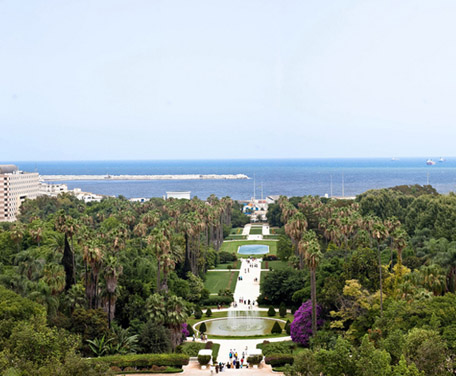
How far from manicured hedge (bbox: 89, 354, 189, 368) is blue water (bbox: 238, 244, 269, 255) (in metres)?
49.0

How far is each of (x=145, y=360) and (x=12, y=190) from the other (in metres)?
114

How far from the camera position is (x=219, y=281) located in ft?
223

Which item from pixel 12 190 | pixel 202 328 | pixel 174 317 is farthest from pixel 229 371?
pixel 12 190

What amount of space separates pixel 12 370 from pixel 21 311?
11.3 m

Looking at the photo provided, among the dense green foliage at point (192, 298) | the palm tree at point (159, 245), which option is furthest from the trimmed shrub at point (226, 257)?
the palm tree at point (159, 245)

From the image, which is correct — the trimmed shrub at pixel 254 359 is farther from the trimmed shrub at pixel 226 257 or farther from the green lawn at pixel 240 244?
the green lawn at pixel 240 244

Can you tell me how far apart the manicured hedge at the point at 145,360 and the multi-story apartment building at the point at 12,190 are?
10291cm

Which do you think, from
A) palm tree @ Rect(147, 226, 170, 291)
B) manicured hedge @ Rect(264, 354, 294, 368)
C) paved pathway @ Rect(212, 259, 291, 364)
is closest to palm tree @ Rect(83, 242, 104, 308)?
palm tree @ Rect(147, 226, 170, 291)

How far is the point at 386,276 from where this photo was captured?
45406 millimetres

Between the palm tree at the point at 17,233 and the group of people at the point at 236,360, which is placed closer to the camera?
the group of people at the point at 236,360

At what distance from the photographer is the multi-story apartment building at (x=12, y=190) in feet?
447

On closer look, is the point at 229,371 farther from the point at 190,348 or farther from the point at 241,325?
Answer: the point at 241,325

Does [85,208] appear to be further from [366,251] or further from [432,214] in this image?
[366,251]

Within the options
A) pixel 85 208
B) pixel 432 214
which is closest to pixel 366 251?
pixel 432 214
